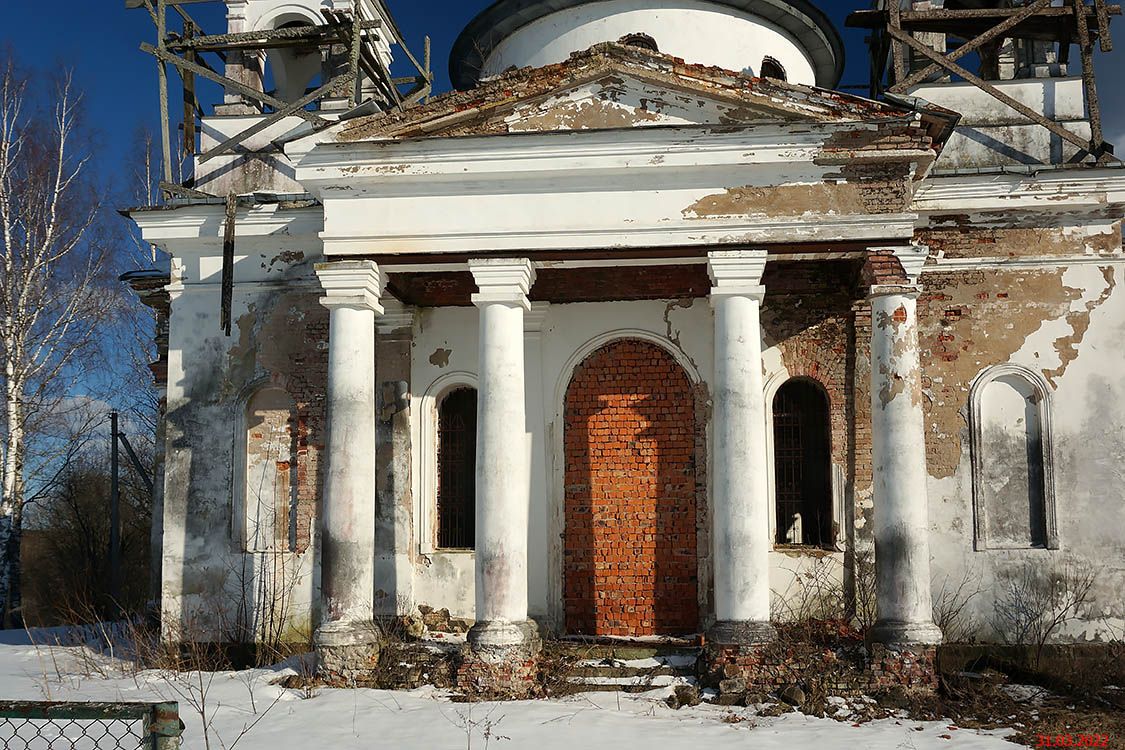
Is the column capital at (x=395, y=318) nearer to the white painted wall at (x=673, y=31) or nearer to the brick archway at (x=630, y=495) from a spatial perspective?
the brick archway at (x=630, y=495)

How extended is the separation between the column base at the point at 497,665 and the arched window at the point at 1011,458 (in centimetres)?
493

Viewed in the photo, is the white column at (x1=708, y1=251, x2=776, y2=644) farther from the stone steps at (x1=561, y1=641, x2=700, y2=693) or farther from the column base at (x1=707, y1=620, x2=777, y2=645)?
the stone steps at (x1=561, y1=641, x2=700, y2=693)

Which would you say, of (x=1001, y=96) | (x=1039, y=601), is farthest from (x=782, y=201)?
(x=1039, y=601)

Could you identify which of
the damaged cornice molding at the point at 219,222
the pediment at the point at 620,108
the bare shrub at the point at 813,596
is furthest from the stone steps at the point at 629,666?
the damaged cornice molding at the point at 219,222

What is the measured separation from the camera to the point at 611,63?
9.55 metres

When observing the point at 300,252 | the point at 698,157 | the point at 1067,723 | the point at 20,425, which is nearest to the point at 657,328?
the point at 698,157

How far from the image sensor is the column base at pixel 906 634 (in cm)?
900

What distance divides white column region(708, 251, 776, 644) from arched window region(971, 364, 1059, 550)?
2.82 meters

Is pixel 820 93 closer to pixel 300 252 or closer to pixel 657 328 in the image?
pixel 657 328

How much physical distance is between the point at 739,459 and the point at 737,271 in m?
1.77

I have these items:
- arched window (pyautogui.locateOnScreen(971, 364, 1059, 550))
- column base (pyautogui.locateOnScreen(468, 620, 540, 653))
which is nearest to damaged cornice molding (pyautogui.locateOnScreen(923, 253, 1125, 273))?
arched window (pyautogui.locateOnScreen(971, 364, 1059, 550))

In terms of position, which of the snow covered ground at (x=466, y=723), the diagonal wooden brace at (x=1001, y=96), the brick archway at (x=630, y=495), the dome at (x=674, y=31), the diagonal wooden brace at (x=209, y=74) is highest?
the dome at (x=674, y=31)

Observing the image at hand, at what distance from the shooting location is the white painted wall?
13.2 meters

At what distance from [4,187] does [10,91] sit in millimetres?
1765
